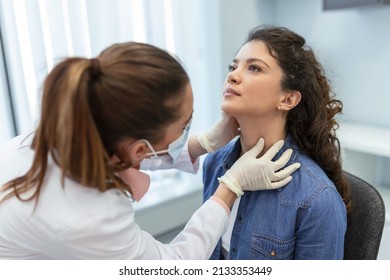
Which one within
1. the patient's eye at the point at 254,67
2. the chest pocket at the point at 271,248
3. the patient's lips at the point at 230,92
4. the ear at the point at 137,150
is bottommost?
the chest pocket at the point at 271,248

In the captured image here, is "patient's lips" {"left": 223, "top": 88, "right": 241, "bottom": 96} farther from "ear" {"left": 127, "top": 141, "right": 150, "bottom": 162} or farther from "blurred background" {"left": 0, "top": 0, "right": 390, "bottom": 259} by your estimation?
"blurred background" {"left": 0, "top": 0, "right": 390, "bottom": 259}

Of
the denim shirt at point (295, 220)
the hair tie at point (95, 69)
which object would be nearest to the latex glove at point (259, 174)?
the denim shirt at point (295, 220)

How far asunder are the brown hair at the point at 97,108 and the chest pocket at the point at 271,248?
56 cm

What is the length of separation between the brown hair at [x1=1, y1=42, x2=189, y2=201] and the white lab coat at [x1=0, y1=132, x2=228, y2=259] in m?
0.03

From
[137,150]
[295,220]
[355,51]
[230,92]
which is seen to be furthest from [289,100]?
[355,51]

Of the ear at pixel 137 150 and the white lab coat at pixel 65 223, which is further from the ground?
the ear at pixel 137 150

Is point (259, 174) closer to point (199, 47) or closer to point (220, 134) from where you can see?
point (220, 134)

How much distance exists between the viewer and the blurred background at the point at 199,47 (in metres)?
1.54

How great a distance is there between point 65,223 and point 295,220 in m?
0.66

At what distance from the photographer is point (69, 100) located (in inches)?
24.9

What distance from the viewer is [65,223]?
69 cm

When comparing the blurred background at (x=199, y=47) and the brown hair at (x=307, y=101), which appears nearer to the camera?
the brown hair at (x=307, y=101)

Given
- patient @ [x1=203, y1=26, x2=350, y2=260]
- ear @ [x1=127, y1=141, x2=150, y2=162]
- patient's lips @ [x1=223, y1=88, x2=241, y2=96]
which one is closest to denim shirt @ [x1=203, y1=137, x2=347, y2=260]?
patient @ [x1=203, y1=26, x2=350, y2=260]

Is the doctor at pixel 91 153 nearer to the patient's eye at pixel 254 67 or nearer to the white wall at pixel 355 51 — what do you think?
the patient's eye at pixel 254 67
